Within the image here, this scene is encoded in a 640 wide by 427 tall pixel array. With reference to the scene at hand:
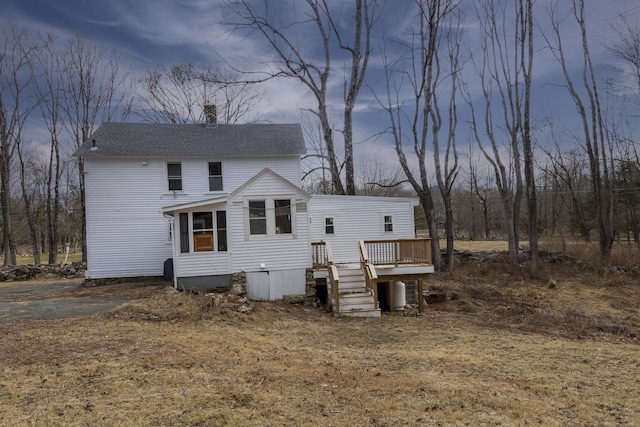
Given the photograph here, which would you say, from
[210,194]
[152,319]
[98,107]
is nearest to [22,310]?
[152,319]

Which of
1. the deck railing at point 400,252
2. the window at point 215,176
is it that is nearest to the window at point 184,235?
the window at point 215,176

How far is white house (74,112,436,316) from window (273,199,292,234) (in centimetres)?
3

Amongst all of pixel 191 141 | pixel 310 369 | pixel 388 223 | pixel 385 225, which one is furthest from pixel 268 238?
pixel 191 141

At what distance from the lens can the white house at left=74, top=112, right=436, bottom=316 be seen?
1323 centimetres

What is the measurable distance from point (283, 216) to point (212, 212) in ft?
7.48

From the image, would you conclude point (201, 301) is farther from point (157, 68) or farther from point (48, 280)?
point (157, 68)

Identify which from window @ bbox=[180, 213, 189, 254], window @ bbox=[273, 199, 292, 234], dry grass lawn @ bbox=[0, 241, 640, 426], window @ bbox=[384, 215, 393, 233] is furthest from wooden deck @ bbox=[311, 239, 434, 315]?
window @ bbox=[180, 213, 189, 254]

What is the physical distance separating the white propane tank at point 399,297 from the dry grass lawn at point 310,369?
1.73 m

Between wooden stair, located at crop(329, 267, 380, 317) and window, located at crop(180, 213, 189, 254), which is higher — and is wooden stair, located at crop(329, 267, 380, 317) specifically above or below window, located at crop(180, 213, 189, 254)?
below

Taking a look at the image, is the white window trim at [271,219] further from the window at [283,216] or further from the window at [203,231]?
the window at [203,231]

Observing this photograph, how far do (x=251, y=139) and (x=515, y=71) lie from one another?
1459cm

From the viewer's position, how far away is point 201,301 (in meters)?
11.5

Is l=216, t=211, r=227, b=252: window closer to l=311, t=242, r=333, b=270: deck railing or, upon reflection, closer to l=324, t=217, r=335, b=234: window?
l=311, t=242, r=333, b=270: deck railing

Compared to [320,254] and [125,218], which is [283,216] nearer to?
[320,254]
